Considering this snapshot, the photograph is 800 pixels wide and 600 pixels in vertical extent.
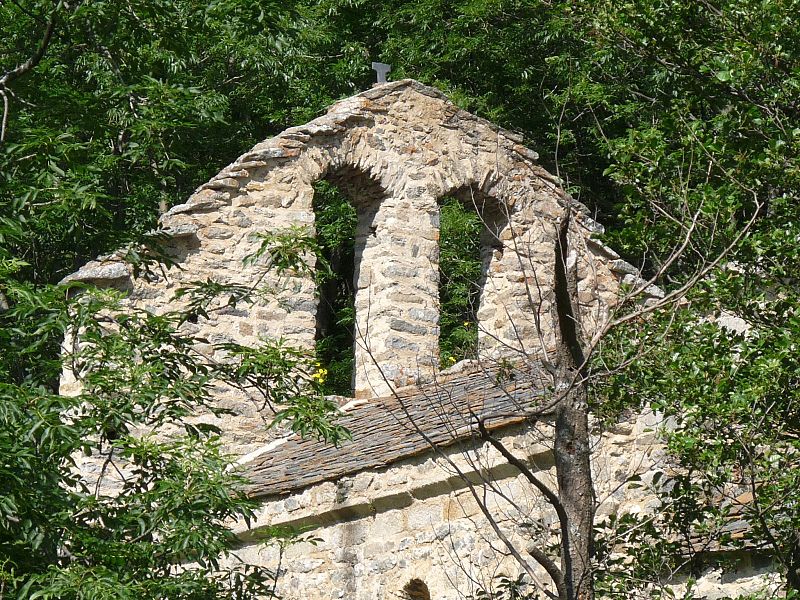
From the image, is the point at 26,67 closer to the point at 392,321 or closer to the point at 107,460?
the point at 107,460

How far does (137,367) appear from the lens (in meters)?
7.43

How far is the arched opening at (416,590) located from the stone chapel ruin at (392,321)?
15mm

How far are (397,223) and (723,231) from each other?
230 inches

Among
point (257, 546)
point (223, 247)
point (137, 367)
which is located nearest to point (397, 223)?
point (223, 247)

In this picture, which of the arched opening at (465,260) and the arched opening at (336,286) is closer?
the arched opening at (465,260)

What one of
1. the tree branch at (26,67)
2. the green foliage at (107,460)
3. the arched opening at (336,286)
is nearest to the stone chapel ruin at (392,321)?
the green foliage at (107,460)

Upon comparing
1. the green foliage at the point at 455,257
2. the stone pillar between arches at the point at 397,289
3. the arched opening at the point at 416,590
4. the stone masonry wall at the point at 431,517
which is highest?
the green foliage at the point at 455,257

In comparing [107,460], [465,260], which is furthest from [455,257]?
[107,460]

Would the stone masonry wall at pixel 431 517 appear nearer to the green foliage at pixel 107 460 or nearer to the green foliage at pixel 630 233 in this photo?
the green foliage at pixel 630 233

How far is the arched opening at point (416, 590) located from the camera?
9.30 meters

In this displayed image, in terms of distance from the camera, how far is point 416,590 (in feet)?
30.8

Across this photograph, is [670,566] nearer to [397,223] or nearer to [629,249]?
[629,249]

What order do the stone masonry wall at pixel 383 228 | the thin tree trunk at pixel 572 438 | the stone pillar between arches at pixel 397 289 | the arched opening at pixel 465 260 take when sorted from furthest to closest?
the arched opening at pixel 465 260, the stone pillar between arches at pixel 397 289, the stone masonry wall at pixel 383 228, the thin tree trunk at pixel 572 438

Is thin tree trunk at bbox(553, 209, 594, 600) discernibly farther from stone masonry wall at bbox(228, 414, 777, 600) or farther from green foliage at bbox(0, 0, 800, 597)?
stone masonry wall at bbox(228, 414, 777, 600)
